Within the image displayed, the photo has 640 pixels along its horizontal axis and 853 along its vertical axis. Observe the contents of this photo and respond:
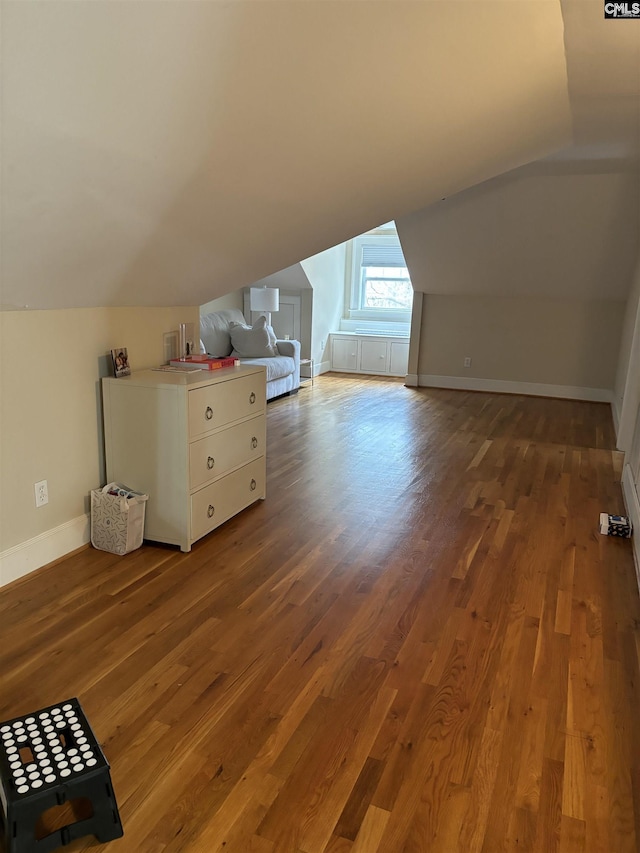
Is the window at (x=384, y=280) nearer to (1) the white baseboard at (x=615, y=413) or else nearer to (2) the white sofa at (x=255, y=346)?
(2) the white sofa at (x=255, y=346)

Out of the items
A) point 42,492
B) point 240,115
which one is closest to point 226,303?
point 42,492

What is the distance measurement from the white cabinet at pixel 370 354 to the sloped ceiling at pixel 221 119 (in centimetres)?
507

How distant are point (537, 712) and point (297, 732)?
2.48ft

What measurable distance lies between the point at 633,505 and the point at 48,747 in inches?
121

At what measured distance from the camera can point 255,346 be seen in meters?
6.83

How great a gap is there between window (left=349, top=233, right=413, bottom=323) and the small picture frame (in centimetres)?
628

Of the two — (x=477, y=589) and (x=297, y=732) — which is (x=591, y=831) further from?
(x=477, y=589)

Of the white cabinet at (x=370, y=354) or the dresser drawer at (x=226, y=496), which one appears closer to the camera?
the dresser drawer at (x=226, y=496)

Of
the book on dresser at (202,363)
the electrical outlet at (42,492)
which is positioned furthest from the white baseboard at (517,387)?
the electrical outlet at (42,492)

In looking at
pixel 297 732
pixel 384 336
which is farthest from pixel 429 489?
pixel 384 336

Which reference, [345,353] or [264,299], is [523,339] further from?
[264,299]

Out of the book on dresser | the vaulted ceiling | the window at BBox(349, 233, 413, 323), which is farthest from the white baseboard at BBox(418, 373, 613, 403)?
the book on dresser

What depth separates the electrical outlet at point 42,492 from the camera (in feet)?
8.85

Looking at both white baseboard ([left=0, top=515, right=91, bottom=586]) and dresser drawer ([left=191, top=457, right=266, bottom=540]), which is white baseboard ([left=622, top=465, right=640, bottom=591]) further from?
white baseboard ([left=0, top=515, right=91, bottom=586])
